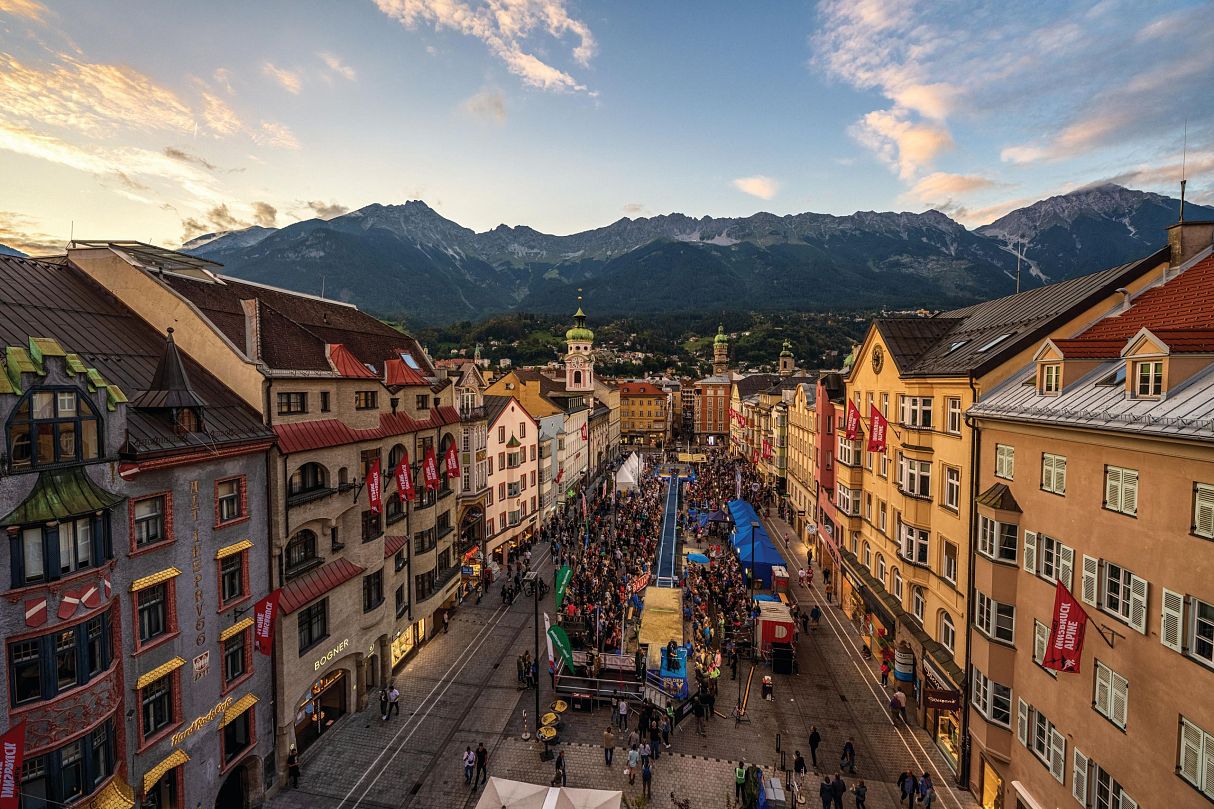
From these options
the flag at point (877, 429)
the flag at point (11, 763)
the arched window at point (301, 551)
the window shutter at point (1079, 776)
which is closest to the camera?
the flag at point (11, 763)

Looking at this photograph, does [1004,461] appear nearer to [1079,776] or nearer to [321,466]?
[1079,776]

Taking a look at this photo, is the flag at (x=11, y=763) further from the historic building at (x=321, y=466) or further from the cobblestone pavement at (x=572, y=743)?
the cobblestone pavement at (x=572, y=743)

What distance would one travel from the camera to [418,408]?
106 ft

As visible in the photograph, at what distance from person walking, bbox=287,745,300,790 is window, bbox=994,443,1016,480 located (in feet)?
96.9

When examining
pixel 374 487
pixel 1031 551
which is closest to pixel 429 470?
pixel 374 487

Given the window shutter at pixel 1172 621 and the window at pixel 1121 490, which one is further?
the window at pixel 1121 490

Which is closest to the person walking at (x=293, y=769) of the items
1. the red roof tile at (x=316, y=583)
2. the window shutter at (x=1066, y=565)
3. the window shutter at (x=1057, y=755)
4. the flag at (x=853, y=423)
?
the red roof tile at (x=316, y=583)

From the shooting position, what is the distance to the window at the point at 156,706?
16.3 metres

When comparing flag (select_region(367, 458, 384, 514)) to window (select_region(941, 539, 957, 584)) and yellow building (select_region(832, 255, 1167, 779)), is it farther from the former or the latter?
window (select_region(941, 539, 957, 584))

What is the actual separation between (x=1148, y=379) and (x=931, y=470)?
1123 centimetres

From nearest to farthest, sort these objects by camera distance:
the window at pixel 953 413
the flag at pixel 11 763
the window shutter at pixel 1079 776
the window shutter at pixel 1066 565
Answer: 1. the flag at pixel 11 763
2. the window shutter at pixel 1079 776
3. the window shutter at pixel 1066 565
4. the window at pixel 953 413

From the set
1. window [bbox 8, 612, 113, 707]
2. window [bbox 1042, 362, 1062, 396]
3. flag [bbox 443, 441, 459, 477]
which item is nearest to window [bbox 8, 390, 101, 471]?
window [bbox 8, 612, 113, 707]

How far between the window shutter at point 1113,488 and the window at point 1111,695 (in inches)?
169

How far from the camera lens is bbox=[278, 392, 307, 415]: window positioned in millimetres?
21812
